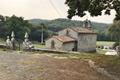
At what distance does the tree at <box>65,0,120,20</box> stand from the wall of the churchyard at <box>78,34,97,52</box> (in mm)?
62858

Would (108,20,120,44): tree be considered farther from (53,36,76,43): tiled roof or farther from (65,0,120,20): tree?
(65,0,120,20): tree

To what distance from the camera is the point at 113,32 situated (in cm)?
7662

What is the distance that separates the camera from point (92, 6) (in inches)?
763

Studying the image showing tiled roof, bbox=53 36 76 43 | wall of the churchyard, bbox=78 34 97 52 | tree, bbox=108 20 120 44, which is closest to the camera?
tree, bbox=108 20 120 44

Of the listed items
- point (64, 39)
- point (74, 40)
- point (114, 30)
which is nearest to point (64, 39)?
point (64, 39)

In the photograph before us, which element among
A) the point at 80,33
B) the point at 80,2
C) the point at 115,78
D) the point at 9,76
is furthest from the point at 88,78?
the point at 80,33

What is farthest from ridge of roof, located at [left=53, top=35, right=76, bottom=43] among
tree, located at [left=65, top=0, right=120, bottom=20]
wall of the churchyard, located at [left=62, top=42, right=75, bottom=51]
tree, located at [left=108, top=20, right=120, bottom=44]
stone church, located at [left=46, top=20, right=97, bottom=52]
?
tree, located at [left=65, top=0, right=120, bottom=20]

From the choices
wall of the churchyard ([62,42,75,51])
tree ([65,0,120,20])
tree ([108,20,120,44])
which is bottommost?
wall of the churchyard ([62,42,75,51])

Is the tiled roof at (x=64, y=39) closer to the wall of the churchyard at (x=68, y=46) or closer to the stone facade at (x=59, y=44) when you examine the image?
the stone facade at (x=59, y=44)

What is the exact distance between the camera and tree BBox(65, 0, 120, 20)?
19.1 metres

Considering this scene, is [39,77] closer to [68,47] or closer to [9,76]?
[9,76]

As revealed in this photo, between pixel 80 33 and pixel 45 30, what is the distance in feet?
136

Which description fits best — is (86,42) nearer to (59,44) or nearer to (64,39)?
(64,39)

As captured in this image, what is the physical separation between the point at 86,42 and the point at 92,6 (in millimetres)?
66606
